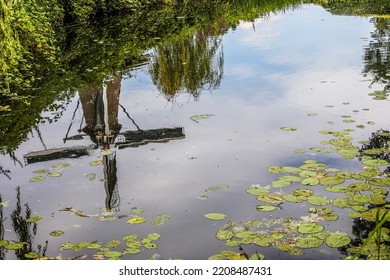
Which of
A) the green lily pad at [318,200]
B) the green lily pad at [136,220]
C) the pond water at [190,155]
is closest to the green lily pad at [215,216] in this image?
the pond water at [190,155]

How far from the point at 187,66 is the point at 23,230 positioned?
778 centimetres

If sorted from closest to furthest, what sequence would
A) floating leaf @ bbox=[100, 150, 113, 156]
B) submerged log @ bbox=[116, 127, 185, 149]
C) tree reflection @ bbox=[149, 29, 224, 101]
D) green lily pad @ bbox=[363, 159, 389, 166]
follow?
green lily pad @ bbox=[363, 159, 389, 166]
floating leaf @ bbox=[100, 150, 113, 156]
submerged log @ bbox=[116, 127, 185, 149]
tree reflection @ bbox=[149, 29, 224, 101]

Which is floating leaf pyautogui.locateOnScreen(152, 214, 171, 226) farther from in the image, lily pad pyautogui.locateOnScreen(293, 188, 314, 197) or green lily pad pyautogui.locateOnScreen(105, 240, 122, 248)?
lily pad pyautogui.locateOnScreen(293, 188, 314, 197)

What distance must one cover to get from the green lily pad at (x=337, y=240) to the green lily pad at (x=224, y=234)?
31.1 inches

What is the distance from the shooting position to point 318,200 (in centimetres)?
477

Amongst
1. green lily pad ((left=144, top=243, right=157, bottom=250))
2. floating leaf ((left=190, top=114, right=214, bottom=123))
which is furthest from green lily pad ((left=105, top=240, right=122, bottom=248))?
floating leaf ((left=190, top=114, right=214, bottom=123))

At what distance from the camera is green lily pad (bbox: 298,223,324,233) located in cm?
425

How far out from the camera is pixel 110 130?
7488 mm

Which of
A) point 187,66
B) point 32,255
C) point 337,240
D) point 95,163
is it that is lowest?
point 337,240

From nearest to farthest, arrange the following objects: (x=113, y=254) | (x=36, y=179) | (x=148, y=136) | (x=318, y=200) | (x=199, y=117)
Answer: (x=113, y=254) → (x=318, y=200) → (x=36, y=179) → (x=148, y=136) → (x=199, y=117)

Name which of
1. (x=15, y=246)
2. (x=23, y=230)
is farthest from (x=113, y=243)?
(x=23, y=230)

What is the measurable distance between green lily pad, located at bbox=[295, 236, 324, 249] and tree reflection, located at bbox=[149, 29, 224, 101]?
17.5ft

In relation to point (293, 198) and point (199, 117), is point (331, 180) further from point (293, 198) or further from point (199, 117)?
point (199, 117)
